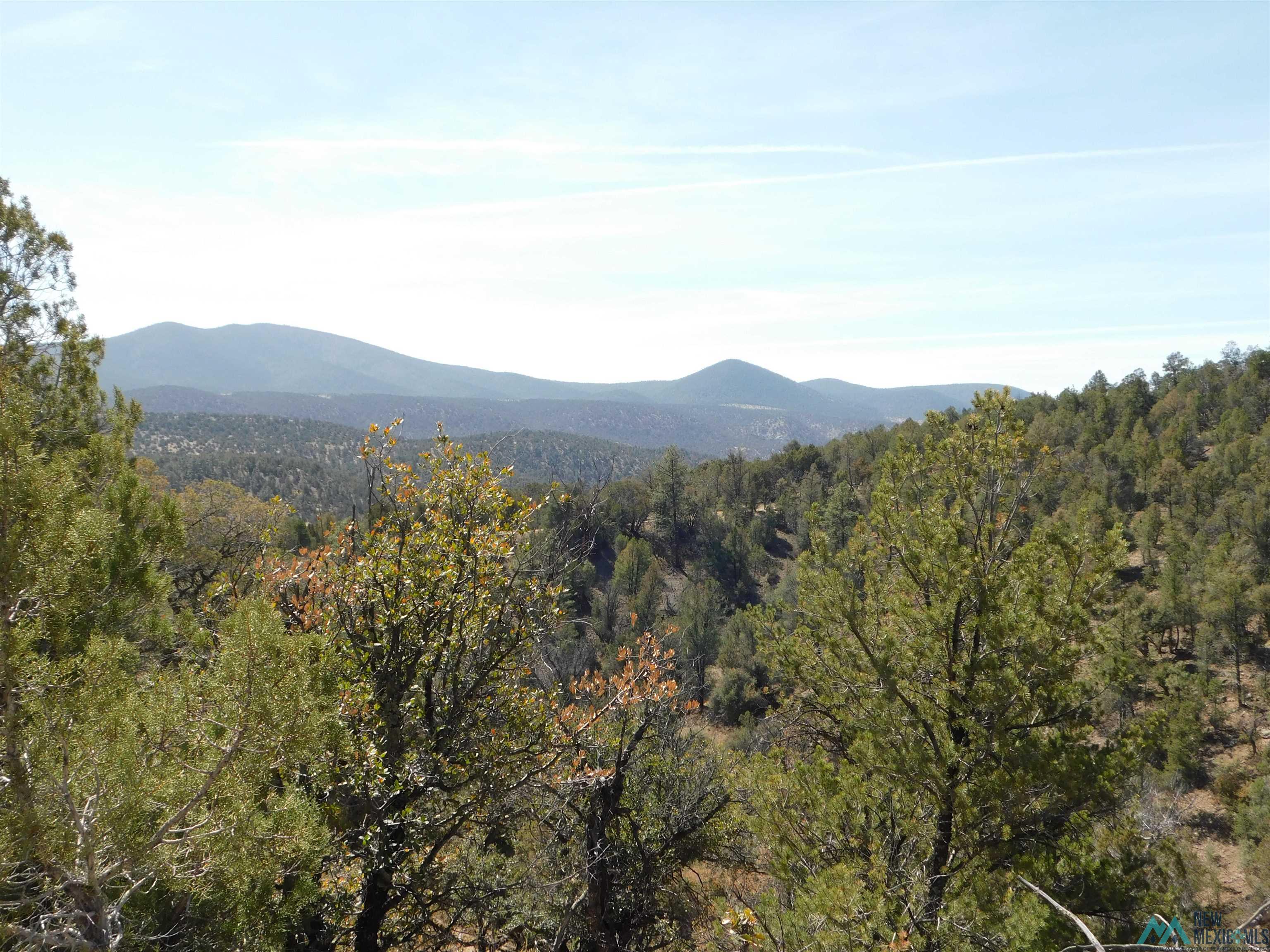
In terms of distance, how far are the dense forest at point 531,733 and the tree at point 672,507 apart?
60.7 metres

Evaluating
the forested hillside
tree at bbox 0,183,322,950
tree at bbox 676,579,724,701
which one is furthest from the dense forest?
the forested hillside

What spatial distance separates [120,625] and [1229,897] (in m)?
43.9

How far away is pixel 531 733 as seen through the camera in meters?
5.80

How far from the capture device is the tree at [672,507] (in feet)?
232

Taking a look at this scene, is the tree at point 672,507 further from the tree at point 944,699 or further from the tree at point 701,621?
the tree at point 944,699

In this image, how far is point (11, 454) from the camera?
2.67 meters

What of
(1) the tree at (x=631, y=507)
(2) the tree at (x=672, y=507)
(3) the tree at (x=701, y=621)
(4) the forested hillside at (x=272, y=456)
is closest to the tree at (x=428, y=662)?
(3) the tree at (x=701, y=621)

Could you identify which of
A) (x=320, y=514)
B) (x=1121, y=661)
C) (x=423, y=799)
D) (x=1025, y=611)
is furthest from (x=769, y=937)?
(x=320, y=514)

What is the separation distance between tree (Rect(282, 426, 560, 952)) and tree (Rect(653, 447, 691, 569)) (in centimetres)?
6456

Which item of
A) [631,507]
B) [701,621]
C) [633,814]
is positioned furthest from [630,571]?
[633,814]

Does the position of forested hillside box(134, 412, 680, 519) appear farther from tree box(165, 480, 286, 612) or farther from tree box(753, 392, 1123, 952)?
tree box(753, 392, 1123, 952)

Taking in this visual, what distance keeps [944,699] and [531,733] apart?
12.2 ft

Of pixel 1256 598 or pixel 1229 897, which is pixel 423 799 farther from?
pixel 1256 598

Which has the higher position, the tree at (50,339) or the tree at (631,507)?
the tree at (50,339)
